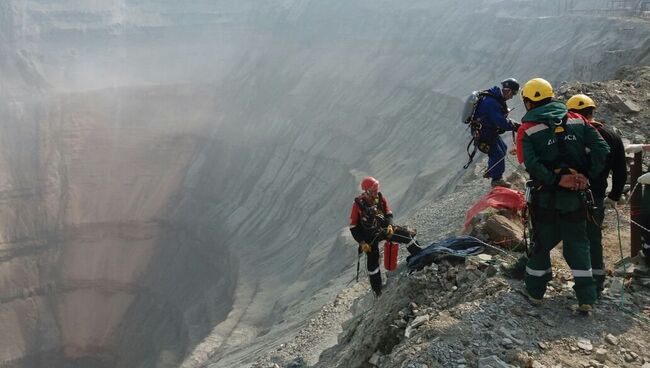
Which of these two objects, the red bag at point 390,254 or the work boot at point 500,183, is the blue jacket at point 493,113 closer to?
the work boot at point 500,183

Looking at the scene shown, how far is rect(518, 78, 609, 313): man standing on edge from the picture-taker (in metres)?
5.49

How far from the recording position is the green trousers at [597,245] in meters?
5.95

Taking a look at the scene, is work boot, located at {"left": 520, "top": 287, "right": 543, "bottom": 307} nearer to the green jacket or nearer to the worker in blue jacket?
the green jacket

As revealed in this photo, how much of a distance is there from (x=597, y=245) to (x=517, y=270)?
0.85m

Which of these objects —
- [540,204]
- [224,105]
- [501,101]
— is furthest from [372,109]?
[540,204]

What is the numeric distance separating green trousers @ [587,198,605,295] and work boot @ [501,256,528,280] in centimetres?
67

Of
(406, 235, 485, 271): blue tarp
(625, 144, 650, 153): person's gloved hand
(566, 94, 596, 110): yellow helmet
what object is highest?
(566, 94, 596, 110): yellow helmet

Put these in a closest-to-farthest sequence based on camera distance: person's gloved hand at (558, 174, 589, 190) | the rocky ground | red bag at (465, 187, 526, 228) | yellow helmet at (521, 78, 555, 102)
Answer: the rocky ground < person's gloved hand at (558, 174, 589, 190) < yellow helmet at (521, 78, 555, 102) < red bag at (465, 187, 526, 228)

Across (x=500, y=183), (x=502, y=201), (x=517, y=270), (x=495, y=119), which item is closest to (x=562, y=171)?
(x=517, y=270)

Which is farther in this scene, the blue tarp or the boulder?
the boulder

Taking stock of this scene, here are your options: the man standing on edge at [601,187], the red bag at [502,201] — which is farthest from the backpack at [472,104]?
the man standing on edge at [601,187]

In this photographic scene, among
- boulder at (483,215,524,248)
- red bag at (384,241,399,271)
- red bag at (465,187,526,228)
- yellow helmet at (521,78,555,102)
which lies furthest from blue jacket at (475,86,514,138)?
yellow helmet at (521,78,555,102)

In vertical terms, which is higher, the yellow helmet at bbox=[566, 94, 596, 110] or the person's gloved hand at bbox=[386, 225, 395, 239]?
the yellow helmet at bbox=[566, 94, 596, 110]

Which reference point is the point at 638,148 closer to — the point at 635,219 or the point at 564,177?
the point at 635,219
